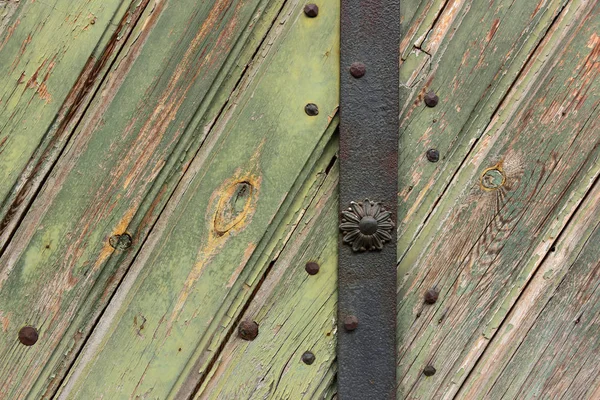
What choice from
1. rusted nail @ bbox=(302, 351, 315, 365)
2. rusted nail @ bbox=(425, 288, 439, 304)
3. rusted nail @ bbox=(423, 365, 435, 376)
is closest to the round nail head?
rusted nail @ bbox=(425, 288, 439, 304)

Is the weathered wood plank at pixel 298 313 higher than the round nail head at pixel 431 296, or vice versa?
the round nail head at pixel 431 296

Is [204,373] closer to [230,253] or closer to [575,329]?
[230,253]

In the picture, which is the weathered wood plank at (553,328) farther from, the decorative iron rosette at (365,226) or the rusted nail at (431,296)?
the decorative iron rosette at (365,226)

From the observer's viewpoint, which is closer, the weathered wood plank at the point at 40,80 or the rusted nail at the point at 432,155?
the weathered wood plank at the point at 40,80

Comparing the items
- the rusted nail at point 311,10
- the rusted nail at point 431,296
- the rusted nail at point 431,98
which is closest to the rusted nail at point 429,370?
the rusted nail at point 431,296

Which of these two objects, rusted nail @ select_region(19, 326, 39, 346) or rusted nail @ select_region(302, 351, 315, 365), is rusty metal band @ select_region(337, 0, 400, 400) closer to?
rusted nail @ select_region(302, 351, 315, 365)

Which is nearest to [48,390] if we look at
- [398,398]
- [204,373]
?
[204,373]

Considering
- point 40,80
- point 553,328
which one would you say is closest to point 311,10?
point 40,80

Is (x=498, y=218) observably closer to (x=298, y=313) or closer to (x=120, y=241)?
(x=298, y=313)
